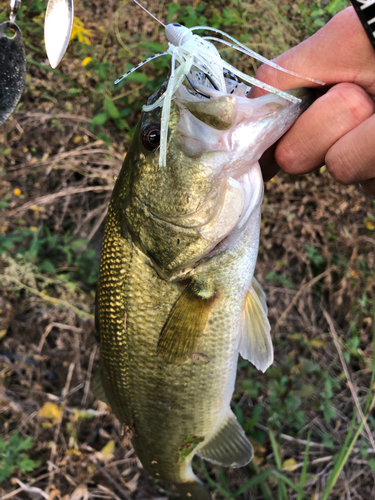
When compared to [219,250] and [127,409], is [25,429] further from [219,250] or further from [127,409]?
[219,250]

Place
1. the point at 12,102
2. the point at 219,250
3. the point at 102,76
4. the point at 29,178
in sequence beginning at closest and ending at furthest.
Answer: the point at 219,250 → the point at 12,102 → the point at 102,76 → the point at 29,178

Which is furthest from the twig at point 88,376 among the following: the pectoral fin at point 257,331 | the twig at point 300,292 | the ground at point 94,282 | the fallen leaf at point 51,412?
the pectoral fin at point 257,331

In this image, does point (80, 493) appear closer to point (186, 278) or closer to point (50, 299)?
point (50, 299)

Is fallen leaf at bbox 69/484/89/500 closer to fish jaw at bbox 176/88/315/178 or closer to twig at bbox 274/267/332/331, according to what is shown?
twig at bbox 274/267/332/331

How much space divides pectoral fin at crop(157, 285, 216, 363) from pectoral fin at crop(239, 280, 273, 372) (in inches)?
7.8

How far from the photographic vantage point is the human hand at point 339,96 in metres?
1.14

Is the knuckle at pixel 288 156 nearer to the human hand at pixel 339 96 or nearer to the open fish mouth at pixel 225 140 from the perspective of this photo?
the human hand at pixel 339 96

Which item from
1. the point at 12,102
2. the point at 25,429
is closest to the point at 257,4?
the point at 12,102

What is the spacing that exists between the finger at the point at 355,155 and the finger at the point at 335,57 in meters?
0.17

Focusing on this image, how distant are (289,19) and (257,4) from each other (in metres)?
0.28

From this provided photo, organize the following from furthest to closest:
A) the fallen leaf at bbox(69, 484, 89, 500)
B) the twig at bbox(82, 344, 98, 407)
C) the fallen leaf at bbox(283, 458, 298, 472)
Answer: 1. the twig at bbox(82, 344, 98, 407)
2. the fallen leaf at bbox(69, 484, 89, 500)
3. the fallen leaf at bbox(283, 458, 298, 472)

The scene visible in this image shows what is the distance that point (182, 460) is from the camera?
179cm

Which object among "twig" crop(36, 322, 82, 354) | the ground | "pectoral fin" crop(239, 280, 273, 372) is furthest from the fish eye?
"twig" crop(36, 322, 82, 354)

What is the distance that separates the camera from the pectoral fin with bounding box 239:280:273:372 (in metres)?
1.50
